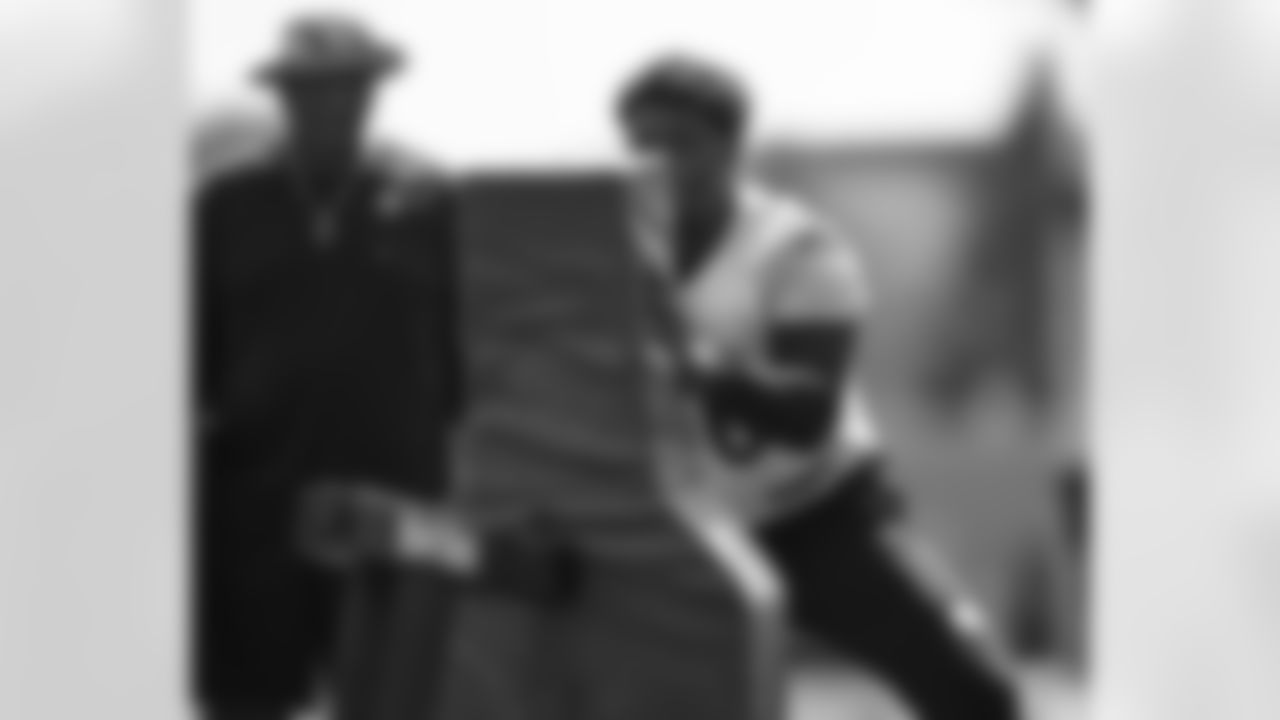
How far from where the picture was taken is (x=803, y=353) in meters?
2.41

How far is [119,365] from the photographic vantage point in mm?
2631

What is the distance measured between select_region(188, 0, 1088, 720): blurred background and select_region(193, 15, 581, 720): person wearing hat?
0.66 feet

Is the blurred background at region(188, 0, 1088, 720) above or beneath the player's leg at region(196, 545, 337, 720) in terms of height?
above

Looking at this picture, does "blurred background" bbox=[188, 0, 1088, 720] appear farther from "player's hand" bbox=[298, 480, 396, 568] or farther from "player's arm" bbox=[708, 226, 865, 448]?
"player's hand" bbox=[298, 480, 396, 568]

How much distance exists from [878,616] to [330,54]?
800mm

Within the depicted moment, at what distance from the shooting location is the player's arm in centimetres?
238

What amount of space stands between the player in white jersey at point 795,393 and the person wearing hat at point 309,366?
0.87 feet

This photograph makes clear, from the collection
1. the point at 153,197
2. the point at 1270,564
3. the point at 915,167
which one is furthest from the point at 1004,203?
the point at 153,197

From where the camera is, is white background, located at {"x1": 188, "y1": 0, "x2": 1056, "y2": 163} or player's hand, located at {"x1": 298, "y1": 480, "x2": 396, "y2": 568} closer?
white background, located at {"x1": 188, "y1": 0, "x2": 1056, "y2": 163}

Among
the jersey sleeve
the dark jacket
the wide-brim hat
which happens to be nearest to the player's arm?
the jersey sleeve

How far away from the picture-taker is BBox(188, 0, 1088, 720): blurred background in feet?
7.91

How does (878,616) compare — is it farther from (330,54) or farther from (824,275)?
(330,54)

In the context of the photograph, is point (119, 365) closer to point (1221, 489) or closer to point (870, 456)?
point (870, 456)

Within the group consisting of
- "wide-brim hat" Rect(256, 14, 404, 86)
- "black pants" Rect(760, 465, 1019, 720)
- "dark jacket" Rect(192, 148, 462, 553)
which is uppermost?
"wide-brim hat" Rect(256, 14, 404, 86)
